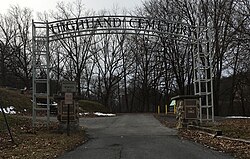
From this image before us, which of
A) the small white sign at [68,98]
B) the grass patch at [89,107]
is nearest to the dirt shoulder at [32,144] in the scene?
the small white sign at [68,98]

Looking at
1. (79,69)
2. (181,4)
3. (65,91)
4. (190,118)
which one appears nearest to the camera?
(65,91)

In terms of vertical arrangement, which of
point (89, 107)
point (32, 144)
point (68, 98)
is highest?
point (68, 98)

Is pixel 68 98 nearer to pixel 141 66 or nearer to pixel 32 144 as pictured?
pixel 32 144

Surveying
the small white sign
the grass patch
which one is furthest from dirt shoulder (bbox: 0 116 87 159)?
the grass patch

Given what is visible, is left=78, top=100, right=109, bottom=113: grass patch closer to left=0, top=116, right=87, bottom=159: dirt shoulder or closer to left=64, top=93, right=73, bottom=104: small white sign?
left=0, top=116, right=87, bottom=159: dirt shoulder

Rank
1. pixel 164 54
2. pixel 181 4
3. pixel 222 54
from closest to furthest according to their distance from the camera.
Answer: pixel 222 54
pixel 181 4
pixel 164 54

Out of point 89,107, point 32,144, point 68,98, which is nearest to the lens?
point 32,144

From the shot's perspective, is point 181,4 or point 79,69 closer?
point 181,4

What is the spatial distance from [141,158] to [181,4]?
3445cm

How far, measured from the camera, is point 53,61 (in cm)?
5897

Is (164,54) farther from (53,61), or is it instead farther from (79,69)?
(53,61)

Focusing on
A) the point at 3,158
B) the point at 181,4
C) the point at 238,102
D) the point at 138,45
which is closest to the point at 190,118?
the point at 3,158

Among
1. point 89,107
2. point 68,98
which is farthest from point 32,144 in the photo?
point 89,107

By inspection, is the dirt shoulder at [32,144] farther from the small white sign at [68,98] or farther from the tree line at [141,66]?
the tree line at [141,66]
